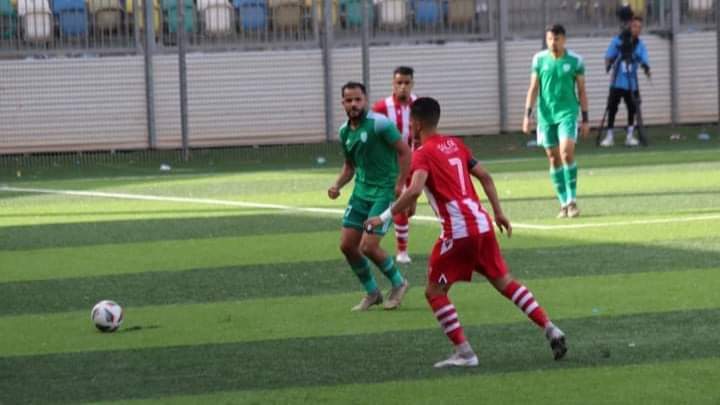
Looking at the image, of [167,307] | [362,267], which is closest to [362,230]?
[362,267]

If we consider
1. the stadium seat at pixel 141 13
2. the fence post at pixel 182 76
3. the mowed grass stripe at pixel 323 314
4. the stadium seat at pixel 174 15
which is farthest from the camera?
the stadium seat at pixel 174 15

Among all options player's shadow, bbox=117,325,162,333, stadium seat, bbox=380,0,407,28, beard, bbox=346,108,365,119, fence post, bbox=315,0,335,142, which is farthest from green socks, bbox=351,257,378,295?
stadium seat, bbox=380,0,407,28

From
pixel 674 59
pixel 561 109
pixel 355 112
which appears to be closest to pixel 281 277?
pixel 355 112

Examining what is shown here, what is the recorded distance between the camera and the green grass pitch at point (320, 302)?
1014 centimetres

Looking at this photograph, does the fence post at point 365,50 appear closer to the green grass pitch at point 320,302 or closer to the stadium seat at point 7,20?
the stadium seat at point 7,20

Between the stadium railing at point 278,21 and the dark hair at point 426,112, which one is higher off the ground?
the stadium railing at point 278,21

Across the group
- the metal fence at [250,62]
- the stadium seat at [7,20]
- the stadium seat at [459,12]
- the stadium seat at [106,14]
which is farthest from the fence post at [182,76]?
the stadium seat at [459,12]

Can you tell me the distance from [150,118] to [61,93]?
5.56 feet

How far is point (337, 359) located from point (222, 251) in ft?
21.7

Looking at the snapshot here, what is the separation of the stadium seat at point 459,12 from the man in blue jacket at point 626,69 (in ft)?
10.2

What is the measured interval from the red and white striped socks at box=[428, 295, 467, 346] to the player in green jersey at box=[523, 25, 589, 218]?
8838mm

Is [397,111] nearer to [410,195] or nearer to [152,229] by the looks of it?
[152,229]

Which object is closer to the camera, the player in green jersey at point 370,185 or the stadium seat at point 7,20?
the player in green jersey at point 370,185

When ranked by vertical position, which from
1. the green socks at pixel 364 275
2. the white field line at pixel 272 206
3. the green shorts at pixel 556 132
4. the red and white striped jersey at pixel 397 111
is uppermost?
the red and white striped jersey at pixel 397 111
